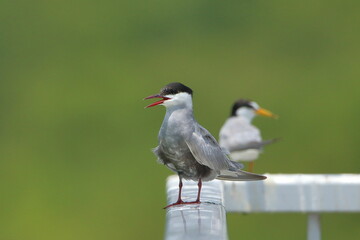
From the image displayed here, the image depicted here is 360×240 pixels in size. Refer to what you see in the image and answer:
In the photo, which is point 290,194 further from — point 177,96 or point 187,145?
point 177,96

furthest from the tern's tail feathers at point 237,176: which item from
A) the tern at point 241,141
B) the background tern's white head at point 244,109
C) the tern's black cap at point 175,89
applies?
the background tern's white head at point 244,109

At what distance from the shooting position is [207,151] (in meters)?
2.86

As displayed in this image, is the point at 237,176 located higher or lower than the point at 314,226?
higher

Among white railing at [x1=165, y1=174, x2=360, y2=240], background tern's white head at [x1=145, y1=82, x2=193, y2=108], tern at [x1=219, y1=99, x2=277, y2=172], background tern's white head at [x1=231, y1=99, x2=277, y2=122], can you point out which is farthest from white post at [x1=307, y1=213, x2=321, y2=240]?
background tern's white head at [x1=231, y1=99, x2=277, y2=122]

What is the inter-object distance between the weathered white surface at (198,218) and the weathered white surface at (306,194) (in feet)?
0.70

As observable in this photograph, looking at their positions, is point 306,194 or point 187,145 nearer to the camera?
point 187,145

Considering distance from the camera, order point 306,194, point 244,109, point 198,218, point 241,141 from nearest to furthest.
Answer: point 198,218, point 306,194, point 241,141, point 244,109

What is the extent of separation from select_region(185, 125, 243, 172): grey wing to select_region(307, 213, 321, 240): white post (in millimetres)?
406

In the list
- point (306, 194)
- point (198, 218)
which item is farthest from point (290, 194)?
point (198, 218)

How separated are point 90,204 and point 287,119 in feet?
6.45

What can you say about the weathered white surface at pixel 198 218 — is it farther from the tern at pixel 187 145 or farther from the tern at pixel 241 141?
the tern at pixel 241 141

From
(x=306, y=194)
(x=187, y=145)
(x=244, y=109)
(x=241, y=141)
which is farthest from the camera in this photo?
(x=244, y=109)

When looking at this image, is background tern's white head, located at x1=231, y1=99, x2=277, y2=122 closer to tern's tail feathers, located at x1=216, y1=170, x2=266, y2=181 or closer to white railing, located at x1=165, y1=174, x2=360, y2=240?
white railing, located at x1=165, y1=174, x2=360, y2=240

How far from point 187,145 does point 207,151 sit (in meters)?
0.07
